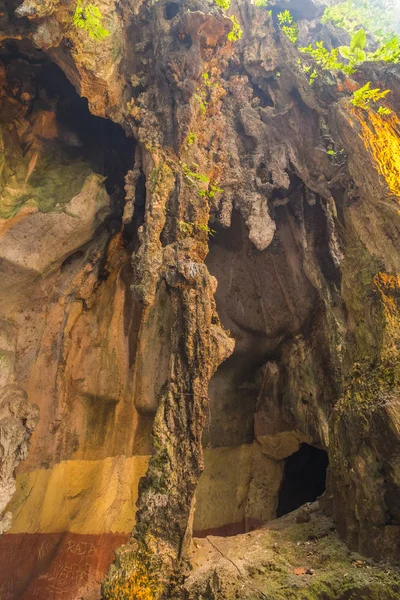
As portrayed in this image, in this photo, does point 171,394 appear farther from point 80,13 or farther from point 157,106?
point 80,13

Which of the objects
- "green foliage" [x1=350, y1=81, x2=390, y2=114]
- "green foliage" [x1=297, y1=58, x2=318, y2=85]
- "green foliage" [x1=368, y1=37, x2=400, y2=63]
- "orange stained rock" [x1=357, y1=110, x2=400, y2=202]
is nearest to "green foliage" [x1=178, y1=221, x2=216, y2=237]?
"orange stained rock" [x1=357, y1=110, x2=400, y2=202]

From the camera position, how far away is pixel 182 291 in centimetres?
591

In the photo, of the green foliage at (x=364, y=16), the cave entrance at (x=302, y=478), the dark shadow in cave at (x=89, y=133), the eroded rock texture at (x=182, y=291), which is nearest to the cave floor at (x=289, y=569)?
the eroded rock texture at (x=182, y=291)

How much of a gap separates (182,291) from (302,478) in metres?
7.33

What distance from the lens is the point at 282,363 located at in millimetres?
9469

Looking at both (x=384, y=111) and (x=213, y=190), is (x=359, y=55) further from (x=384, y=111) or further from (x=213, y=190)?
(x=213, y=190)

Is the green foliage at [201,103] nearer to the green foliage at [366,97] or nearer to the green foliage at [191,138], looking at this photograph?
the green foliage at [191,138]

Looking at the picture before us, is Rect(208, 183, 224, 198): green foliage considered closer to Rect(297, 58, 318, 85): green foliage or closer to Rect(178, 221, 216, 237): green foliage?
Rect(178, 221, 216, 237): green foliage

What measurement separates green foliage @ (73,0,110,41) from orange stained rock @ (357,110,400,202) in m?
5.22

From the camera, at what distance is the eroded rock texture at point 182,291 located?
5438mm

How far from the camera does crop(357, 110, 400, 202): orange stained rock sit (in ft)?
20.6

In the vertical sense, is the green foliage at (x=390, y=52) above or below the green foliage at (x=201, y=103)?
above

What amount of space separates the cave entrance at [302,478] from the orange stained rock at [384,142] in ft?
22.7

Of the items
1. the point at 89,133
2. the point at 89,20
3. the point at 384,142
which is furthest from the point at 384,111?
the point at 89,133
